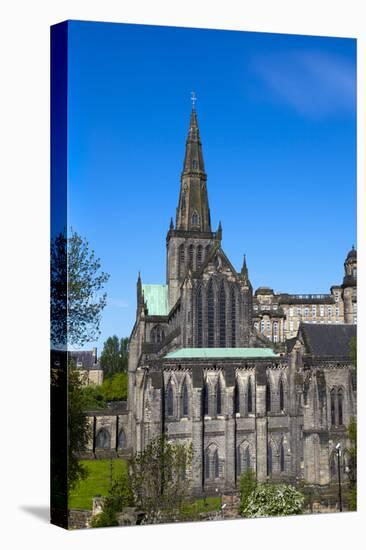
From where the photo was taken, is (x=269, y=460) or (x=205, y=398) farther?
(x=205, y=398)

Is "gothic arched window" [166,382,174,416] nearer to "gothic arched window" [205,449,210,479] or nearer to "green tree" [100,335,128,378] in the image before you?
"gothic arched window" [205,449,210,479]

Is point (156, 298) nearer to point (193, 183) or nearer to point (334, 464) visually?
point (193, 183)

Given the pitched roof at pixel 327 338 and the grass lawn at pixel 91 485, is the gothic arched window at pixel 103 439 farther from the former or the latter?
the pitched roof at pixel 327 338

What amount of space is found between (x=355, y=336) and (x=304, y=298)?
232 centimetres

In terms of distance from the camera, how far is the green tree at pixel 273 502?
3112 centimetres

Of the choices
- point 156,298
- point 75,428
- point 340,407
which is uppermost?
point 156,298

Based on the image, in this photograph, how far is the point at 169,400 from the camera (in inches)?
1346

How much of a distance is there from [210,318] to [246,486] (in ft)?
20.0

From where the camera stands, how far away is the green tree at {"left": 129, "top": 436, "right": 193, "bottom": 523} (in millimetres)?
30094

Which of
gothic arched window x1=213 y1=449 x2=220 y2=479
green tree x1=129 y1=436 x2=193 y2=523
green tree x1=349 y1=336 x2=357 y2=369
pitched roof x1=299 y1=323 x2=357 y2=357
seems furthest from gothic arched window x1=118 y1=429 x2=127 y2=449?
green tree x1=349 y1=336 x2=357 y2=369

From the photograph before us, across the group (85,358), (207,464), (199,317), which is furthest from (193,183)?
(207,464)

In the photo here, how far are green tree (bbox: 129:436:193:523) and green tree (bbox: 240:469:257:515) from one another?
1.80 m

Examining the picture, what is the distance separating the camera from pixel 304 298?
33375 mm

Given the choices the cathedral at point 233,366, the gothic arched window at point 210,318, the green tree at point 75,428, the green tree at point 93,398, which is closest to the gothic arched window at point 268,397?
the cathedral at point 233,366
